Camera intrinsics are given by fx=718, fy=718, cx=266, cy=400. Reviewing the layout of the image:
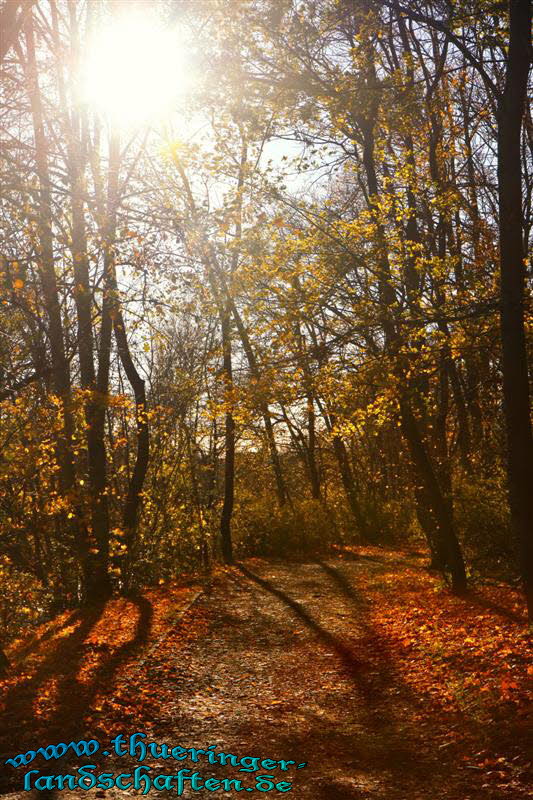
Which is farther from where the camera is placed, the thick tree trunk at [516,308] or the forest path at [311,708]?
the thick tree trunk at [516,308]

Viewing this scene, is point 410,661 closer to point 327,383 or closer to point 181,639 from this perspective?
point 181,639

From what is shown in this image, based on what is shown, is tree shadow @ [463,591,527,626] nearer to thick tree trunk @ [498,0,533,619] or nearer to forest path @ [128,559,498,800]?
thick tree trunk @ [498,0,533,619]

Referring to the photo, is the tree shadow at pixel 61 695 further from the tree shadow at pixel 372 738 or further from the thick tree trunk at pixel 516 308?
the thick tree trunk at pixel 516 308

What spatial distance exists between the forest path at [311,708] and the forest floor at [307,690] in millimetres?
25

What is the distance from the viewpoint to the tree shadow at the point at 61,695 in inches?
273

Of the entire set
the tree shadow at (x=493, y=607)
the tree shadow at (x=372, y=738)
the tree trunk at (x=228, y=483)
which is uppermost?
the tree trunk at (x=228, y=483)

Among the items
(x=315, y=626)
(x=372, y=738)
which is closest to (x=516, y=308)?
(x=372, y=738)

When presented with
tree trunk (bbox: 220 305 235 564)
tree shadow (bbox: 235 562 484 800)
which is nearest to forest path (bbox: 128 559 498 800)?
tree shadow (bbox: 235 562 484 800)

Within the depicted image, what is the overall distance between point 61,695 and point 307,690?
2945 millimetres

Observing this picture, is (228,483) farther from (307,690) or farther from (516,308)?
(516,308)

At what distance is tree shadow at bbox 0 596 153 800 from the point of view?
22.8 ft

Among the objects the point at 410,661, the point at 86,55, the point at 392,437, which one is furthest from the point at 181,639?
the point at 392,437

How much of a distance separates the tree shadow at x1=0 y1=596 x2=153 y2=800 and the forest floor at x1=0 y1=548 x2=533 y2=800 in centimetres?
3

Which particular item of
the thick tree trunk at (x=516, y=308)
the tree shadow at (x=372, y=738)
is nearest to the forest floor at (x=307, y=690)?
the tree shadow at (x=372, y=738)
